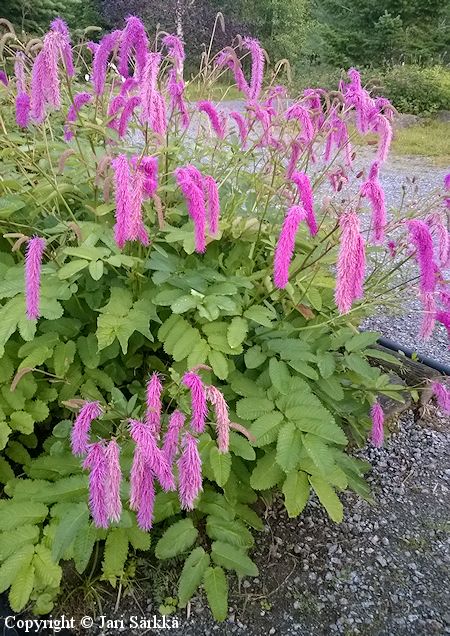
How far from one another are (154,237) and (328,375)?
634 mm

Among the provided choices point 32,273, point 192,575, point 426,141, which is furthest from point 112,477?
point 426,141

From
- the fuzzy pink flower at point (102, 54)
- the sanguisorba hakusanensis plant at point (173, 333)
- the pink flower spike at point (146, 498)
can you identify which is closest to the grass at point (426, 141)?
the sanguisorba hakusanensis plant at point (173, 333)

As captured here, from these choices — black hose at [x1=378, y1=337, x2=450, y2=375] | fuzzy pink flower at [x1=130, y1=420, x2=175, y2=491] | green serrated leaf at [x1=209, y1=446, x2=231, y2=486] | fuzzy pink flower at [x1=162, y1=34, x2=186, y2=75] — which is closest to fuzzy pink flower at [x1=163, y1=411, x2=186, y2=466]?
fuzzy pink flower at [x1=130, y1=420, x2=175, y2=491]

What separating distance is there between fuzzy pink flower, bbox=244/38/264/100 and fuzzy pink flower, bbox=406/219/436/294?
788 mm

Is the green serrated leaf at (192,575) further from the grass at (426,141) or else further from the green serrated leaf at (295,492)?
the grass at (426,141)

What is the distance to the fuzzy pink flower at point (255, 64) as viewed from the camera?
72.0 inches

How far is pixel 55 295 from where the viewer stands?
1570 millimetres

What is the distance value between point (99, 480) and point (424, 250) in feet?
2.91

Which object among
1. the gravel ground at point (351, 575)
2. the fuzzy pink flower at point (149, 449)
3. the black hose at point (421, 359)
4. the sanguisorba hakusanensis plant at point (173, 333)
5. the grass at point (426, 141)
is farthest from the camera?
the grass at point (426, 141)

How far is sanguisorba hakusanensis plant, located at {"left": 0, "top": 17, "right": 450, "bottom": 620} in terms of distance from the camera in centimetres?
129

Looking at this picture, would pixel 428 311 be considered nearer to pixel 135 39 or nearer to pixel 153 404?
pixel 153 404

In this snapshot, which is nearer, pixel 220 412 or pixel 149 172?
pixel 220 412

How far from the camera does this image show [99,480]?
1087mm

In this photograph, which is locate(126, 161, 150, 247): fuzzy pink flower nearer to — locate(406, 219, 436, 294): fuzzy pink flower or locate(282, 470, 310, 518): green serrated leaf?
locate(406, 219, 436, 294): fuzzy pink flower
